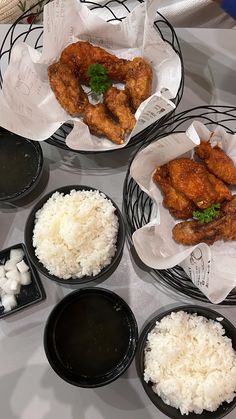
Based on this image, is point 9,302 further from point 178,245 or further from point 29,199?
point 178,245

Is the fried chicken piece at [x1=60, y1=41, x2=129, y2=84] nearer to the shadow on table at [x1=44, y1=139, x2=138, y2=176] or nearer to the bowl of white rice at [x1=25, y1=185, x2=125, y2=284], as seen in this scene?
the shadow on table at [x1=44, y1=139, x2=138, y2=176]

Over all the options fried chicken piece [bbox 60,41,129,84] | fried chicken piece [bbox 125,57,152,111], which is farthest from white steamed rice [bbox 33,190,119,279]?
fried chicken piece [bbox 60,41,129,84]

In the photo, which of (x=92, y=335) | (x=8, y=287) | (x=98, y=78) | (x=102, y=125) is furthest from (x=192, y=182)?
(x=8, y=287)

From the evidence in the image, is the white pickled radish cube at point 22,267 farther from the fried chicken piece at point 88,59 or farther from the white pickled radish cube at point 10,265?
the fried chicken piece at point 88,59

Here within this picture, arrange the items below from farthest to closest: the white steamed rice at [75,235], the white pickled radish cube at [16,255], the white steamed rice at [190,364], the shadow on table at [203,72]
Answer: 1. the shadow on table at [203,72]
2. the white pickled radish cube at [16,255]
3. the white steamed rice at [75,235]
4. the white steamed rice at [190,364]

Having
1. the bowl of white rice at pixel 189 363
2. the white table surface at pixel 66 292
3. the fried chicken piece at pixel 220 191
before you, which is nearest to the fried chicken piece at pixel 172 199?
the fried chicken piece at pixel 220 191
